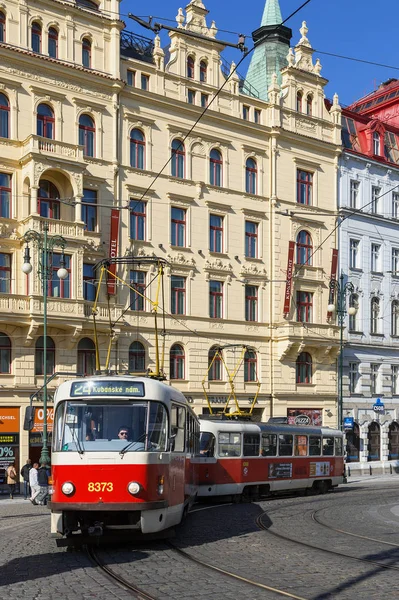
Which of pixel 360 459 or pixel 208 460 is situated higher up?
pixel 208 460

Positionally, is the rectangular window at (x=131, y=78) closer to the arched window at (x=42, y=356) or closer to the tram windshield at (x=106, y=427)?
the arched window at (x=42, y=356)

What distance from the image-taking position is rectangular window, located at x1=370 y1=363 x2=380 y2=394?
163ft

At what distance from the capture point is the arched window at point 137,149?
39438 mm

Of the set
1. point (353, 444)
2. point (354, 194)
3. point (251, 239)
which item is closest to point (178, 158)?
point (251, 239)

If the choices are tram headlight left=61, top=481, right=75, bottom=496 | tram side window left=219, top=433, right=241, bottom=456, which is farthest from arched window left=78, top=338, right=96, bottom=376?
tram headlight left=61, top=481, right=75, bottom=496

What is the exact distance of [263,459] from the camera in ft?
96.8

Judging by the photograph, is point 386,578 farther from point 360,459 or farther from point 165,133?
point 360,459

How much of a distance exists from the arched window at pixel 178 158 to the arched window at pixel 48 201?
666cm

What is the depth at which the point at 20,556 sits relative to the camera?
14.4 meters

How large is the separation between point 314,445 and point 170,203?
44.4ft

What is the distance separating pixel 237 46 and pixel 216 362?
22.6 metres

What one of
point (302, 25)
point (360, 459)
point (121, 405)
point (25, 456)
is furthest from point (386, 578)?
point (302, 25)

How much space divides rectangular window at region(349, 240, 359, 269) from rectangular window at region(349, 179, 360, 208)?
81.8 inches

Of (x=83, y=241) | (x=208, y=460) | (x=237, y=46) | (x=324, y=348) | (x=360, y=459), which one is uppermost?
(x=237, y=46)
